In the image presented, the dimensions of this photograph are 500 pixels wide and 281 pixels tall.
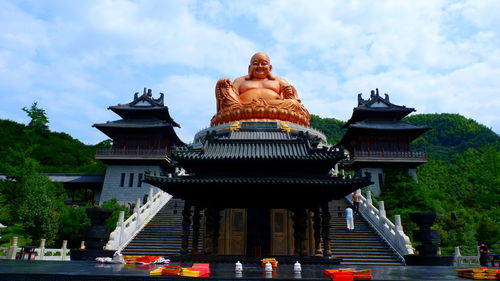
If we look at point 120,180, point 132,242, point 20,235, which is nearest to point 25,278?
point 132,242

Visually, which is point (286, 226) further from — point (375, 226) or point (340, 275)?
point (340, 275)

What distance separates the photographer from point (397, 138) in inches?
1278

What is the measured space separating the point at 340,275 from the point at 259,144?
27.1ft

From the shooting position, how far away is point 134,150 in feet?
104

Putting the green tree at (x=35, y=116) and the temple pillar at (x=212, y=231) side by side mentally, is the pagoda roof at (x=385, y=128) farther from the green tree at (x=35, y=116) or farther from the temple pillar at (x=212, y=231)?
the green tree at (x=35, y=116)

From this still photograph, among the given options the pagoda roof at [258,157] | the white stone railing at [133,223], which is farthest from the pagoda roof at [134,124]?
the pagoda roof at [258,157]

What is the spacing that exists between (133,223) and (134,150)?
54.6 ft

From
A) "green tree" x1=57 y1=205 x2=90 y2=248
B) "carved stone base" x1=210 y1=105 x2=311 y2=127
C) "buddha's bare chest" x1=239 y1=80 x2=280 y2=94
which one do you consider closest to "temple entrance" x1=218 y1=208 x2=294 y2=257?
"green tree" x1=57 y1=205 x2=90 y2=248

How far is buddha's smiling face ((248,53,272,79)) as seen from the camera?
3200 cm

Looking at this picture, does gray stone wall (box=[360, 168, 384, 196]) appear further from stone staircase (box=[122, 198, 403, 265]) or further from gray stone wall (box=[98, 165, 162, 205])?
gray stone wall (box=[98, 165, 162, 205])

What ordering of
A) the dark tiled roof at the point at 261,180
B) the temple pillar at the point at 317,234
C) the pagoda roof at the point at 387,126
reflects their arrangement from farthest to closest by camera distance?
the pagoda roof at the point at 387,126
the temple pillar at the point at 317,234
the dark tiled roof at the point at 261,180

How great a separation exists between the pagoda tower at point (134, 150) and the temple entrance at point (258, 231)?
19.4 metres

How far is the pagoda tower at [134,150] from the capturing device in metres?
30.8

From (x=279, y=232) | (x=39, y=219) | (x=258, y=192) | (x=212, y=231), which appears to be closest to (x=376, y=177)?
(x=279, y=232)
